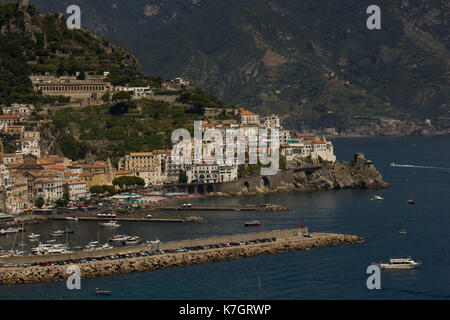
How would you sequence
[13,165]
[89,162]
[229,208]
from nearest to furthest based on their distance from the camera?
[229,208], [13,165], [89,162]

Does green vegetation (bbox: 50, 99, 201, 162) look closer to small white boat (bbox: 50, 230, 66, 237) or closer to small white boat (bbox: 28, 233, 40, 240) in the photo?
small white boat (bbox: 50, 230, 66, 237)

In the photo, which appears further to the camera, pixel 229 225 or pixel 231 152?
pixel 231 152

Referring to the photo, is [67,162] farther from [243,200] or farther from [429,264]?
[429,264]

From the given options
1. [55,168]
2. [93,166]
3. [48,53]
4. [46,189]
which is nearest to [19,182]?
[46,189]

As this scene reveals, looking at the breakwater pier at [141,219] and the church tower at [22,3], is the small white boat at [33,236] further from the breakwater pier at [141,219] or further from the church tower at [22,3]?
the church tower at [22,3]

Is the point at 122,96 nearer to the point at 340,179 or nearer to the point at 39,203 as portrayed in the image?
the point at 340,179

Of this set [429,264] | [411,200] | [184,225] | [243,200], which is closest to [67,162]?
[243,200]
